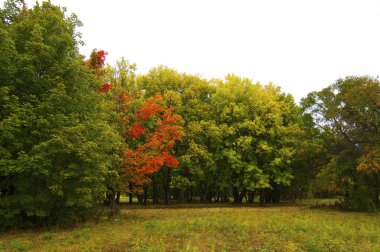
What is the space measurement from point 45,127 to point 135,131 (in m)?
10.2

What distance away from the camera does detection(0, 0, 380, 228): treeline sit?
17.1m

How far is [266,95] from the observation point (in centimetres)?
4444

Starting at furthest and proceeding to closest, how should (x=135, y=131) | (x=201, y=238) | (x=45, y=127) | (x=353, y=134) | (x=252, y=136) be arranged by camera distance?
(x=252, y=136)
(x=353, y=134)
(x=135, y=131)
(x=45, y=127)
(x=201, y=238)

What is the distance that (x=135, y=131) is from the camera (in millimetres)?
27000

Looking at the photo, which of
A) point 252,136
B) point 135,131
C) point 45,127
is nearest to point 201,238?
point 45,127

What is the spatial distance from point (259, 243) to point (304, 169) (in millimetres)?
25840

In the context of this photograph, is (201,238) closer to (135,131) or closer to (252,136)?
(135,131)

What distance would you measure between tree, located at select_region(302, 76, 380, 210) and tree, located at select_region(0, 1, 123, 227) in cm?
2199

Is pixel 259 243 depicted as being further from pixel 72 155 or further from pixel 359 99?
pixel 359 99

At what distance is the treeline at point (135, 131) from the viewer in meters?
17.1

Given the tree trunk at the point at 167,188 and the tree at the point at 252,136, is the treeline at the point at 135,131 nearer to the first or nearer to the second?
the tree at the point at 252,136

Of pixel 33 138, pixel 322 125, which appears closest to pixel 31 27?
pixel 33 138

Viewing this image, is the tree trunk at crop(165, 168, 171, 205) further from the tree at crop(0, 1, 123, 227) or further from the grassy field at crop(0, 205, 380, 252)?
the grassy field at crop(0, 205, 380, 252)

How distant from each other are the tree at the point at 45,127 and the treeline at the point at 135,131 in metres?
0.06
